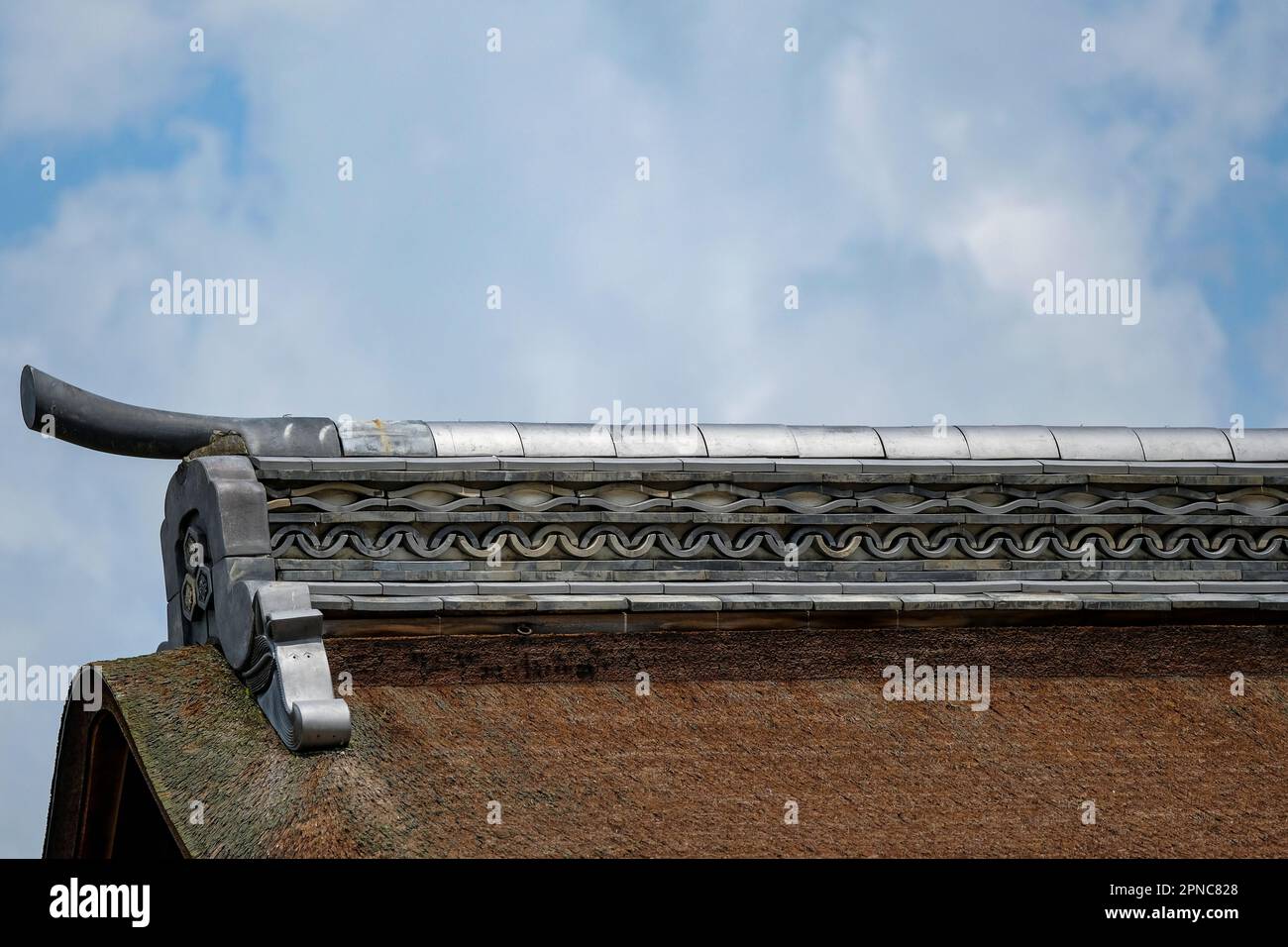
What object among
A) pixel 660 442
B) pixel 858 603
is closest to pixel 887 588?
pixel 858 603

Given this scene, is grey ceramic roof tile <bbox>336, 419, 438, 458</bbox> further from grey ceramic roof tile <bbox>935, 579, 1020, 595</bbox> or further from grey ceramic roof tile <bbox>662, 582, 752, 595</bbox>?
grey ceramic roof tile <bbox>935, 579, 1020, 595</bbox>

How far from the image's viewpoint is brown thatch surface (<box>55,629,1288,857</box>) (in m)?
6.36

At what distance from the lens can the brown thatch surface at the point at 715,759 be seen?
6.36 meters

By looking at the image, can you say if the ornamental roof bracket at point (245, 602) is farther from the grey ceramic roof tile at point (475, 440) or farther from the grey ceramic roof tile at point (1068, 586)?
the grey ceramic roof tile at point (1068, 586)

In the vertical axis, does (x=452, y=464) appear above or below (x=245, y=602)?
above

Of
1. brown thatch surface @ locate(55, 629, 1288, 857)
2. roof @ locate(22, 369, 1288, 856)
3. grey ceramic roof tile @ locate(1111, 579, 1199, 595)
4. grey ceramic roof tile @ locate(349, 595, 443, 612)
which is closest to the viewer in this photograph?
brown thatch surface @ locate(55, 629, 1288, 857)

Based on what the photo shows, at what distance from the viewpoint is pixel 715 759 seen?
700cm

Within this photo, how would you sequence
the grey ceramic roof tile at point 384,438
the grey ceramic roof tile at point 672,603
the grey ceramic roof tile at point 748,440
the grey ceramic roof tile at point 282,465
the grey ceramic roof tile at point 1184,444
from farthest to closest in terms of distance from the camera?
the grey ceramic roof tile at point 1184,444 → the grey ceramic roof tile at point 748,440 → the grey ceramic roof tile at point 384,438 → the grey ceramic roof tile at point 672,603 → the grey ceramic roof tile at point 282,465

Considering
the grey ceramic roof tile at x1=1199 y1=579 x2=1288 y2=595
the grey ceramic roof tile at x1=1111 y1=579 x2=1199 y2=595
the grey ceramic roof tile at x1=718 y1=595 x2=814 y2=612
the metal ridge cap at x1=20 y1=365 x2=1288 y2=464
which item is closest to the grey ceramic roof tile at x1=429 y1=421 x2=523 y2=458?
the metal ridge cap at x1=20 y1=365 x2=1288 y2=464

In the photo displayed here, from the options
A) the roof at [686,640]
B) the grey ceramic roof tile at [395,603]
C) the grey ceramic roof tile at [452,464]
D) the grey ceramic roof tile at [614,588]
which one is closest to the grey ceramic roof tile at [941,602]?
the roof at [686,640]

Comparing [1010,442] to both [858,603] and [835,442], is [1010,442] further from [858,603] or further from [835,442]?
[858,603]
